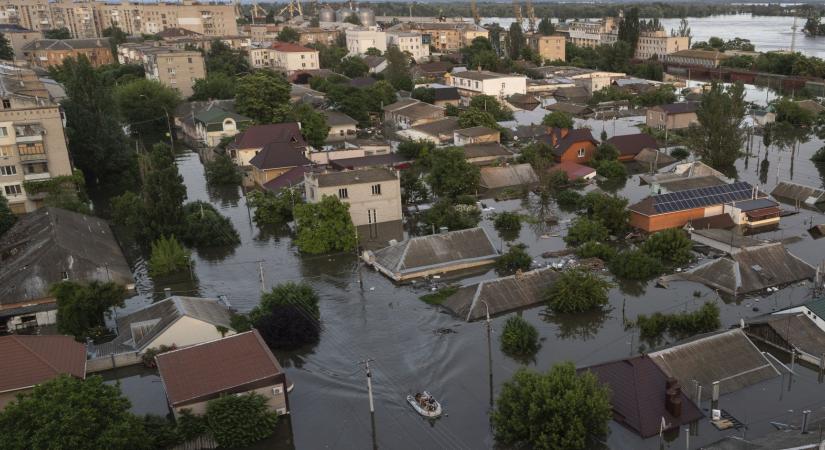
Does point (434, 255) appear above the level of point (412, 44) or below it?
below

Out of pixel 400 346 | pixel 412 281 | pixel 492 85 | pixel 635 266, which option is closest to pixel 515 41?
pixel 492 85

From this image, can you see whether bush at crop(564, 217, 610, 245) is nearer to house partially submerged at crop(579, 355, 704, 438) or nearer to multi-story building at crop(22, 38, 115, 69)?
house partially submerged at crop(579, 355, 704, 438)

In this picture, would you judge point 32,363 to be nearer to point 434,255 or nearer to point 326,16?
point 434,255

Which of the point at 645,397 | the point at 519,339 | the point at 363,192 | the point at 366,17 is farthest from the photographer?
the point at 366,17

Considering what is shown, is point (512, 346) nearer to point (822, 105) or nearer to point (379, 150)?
point (379, 150)

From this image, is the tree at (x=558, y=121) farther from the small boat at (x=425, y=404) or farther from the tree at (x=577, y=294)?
the small boat at (x=425, y=404)

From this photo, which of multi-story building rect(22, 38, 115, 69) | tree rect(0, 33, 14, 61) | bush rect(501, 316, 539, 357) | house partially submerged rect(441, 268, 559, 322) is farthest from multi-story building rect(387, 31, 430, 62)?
bush rect(501, 316, 539, 357)

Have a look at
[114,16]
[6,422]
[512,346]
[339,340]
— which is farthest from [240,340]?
[114,16]
